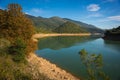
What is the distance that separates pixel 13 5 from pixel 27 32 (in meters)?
4.27

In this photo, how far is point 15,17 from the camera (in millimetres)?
20797

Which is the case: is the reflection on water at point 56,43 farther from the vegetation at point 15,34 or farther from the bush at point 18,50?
the bush at point 18,50

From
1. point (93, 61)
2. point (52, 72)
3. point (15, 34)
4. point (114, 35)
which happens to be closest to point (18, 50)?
point (15, 34)

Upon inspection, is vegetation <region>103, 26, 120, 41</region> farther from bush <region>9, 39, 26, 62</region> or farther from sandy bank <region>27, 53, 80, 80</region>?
bush <region>9, 39, 26, 62</region>

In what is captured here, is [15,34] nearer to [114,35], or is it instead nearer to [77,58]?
[77,58]

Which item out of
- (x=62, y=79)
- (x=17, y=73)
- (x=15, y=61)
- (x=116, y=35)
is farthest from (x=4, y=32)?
(x=116, y=35)

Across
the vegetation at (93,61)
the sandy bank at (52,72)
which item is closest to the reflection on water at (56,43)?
the sandy bank at (52,72)

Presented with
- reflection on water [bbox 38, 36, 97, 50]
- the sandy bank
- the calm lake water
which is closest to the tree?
the sandy bank

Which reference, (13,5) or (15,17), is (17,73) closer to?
(15,17)

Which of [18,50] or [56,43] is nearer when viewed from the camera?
[18,50]

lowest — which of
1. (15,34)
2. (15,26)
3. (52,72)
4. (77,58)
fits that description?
(77,58)

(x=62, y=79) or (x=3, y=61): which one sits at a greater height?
(x=3, y=61)

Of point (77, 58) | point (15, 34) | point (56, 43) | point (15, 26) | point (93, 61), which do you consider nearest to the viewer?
point (93, 61)

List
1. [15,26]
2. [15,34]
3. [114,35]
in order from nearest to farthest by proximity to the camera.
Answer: [15,26] → [15,34] → [114,35]
